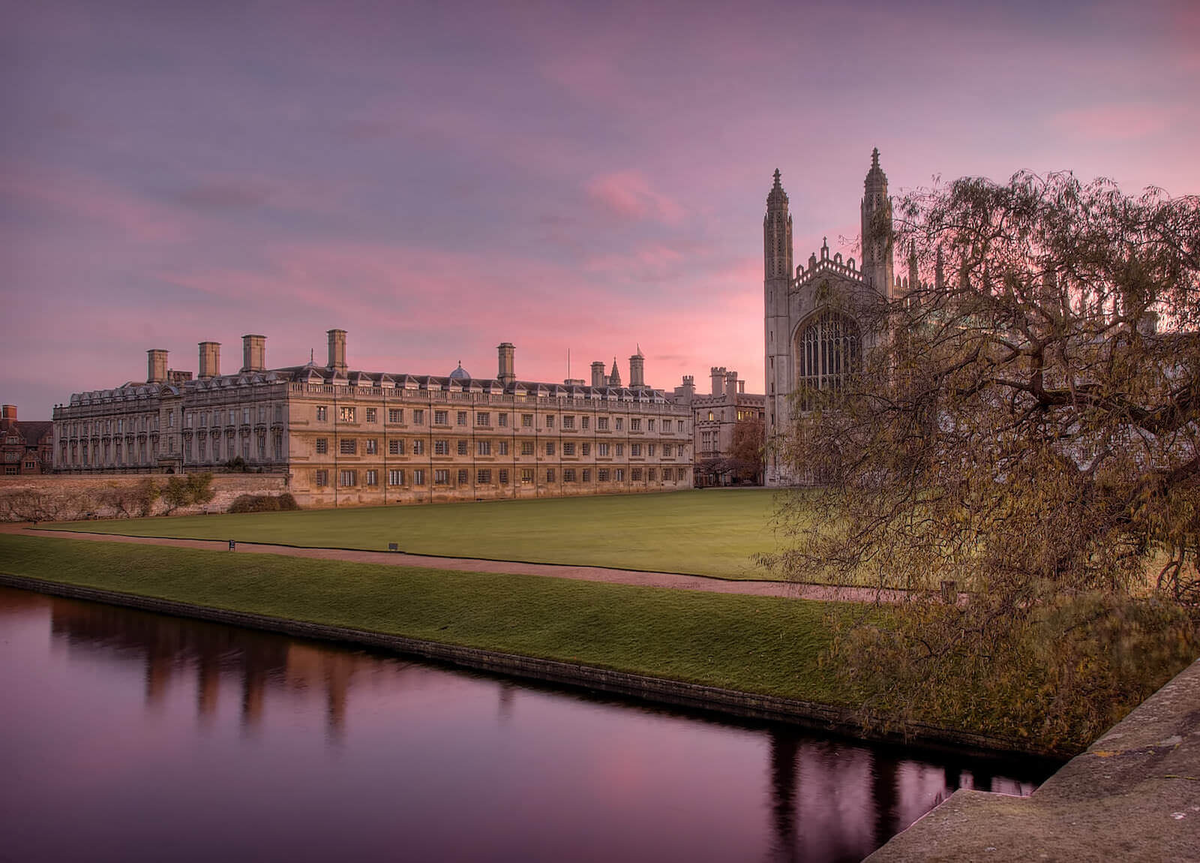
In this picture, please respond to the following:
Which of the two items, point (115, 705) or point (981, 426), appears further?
point (115, 705)

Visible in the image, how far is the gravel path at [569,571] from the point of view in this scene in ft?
46.9

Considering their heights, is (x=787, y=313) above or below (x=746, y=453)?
above

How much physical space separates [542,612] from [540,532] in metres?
12.8

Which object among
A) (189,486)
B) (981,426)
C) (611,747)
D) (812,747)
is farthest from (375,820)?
(189,486)

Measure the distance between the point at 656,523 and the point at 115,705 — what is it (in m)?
21.0

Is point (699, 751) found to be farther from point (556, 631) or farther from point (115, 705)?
point (115, 705)

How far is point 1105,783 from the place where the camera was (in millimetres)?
5496

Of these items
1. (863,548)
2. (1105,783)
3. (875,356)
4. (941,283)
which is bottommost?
(1105,783)

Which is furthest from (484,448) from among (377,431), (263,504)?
(263,504)

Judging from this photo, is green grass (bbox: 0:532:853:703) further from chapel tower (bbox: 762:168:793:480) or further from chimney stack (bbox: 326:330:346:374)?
chapel tower (bbox: 762:168:793:480)

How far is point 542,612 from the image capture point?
15.5 m

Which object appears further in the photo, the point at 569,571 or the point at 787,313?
the point at 787,313

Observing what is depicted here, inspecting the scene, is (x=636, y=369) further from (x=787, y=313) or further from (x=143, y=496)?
(x=143, y=496)

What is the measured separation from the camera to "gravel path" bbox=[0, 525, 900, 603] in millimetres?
14305
